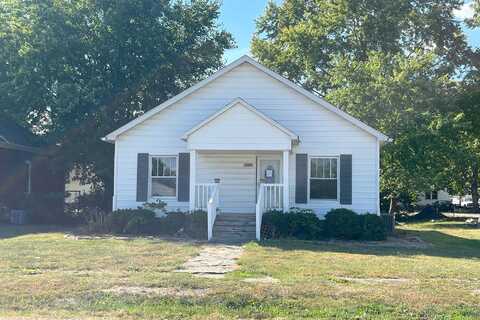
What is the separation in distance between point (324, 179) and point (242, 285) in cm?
949

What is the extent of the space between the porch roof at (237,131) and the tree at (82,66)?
6933mm

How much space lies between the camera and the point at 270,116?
57.0 ft

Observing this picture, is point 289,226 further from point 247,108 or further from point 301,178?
point 247,108

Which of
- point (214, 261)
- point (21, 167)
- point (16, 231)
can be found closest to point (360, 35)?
point (21, 167)

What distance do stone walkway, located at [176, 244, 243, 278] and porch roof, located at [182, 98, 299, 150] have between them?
12.3ft

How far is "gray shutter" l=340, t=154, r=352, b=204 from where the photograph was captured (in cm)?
1670

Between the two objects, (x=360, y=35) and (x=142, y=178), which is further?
(x=360, y=35)

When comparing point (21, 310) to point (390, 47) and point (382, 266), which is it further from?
point (390, 47)

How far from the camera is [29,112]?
2177cm

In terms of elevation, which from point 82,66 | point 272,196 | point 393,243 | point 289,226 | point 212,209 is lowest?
point 393,243

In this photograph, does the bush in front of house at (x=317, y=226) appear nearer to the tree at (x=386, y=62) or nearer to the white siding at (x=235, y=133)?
the white siding at (x=235, y=133)

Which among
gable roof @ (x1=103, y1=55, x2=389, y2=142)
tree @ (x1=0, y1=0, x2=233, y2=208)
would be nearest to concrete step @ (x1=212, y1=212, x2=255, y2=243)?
gable roof @ (x1=103, y1=55, x2=389, y2=142)

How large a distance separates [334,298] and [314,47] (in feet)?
74.4

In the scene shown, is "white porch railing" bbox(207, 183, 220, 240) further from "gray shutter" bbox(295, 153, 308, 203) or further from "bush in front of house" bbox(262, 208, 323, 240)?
"gray shutter" bbox(295, 153, 308, 203)
